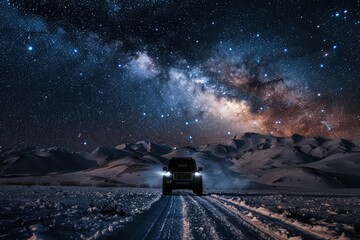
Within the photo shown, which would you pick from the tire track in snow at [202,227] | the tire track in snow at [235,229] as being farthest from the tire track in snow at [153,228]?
the tire track in snow at [235,229]

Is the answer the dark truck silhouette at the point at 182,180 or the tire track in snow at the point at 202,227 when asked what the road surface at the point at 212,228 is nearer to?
the tire track in snow at the point at 202,227

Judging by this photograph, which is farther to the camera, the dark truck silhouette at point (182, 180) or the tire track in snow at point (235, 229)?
the dark truck silhouette at point (182, 180)

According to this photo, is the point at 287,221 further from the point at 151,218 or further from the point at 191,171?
the point at 191,171

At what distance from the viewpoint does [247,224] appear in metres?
10.2

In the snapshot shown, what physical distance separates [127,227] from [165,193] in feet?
54.4

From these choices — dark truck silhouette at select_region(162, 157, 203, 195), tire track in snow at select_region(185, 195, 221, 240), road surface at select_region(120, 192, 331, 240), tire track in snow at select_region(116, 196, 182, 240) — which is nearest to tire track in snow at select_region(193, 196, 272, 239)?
road surface at select_region(120, 192, 331, 240)

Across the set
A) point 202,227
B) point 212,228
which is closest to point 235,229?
point 212,228

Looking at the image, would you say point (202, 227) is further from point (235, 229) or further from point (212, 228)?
point (235, 229)

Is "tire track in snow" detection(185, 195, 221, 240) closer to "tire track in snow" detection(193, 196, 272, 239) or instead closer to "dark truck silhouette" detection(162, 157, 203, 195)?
"tire track in snow" detection(193, 196, 272, 239)

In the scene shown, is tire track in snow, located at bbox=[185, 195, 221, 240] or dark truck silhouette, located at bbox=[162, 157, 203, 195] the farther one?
dark truck silhouette, located at bbox=[162, 157, 203, 195]

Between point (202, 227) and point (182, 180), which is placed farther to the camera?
point (182, 180)

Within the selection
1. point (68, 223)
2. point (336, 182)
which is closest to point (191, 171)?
point (68, 223)

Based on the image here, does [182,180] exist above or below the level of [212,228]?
above

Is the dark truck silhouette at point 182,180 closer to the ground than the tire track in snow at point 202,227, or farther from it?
farther from it
